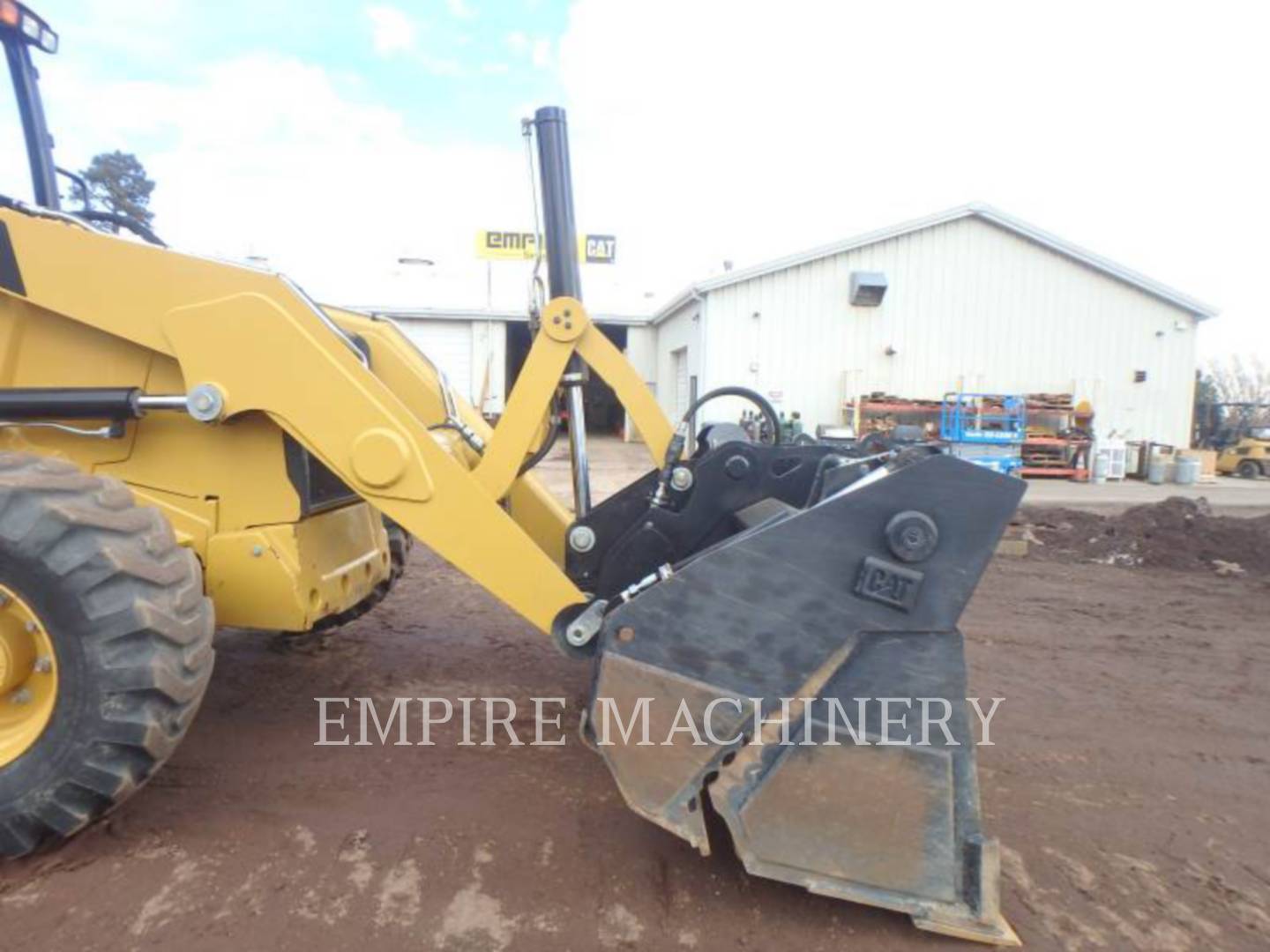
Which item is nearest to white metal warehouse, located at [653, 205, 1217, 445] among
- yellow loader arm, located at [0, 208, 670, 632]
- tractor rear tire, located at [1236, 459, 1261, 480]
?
tractor rear tire, located at [1236, 459, 1261, 480]

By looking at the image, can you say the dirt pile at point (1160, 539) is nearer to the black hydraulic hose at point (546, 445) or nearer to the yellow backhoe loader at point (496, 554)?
the yellow backhoe loader at point (496, 554)

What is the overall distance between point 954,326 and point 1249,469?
9059mm

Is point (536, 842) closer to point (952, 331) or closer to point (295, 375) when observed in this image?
point (295, 375)

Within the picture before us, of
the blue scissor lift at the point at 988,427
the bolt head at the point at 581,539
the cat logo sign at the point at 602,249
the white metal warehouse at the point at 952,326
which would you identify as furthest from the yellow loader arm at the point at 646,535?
the cat logo sign at the point at 602,249

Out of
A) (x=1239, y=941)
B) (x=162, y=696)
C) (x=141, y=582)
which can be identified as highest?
(x=141, y=582)

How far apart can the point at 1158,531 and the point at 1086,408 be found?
9426 millimetres

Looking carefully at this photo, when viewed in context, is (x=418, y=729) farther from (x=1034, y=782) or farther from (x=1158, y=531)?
(x=1158, y=531)

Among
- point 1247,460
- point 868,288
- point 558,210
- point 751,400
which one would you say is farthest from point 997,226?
point 558,210

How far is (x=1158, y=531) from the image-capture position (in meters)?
7.98

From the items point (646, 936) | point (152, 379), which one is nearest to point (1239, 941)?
point (646, 936)

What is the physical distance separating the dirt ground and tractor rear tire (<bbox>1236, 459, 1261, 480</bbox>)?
19060 mm

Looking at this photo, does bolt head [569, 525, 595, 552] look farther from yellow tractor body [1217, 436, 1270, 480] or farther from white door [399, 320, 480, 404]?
yellow tractor body [1217, 436, 1270, 480]

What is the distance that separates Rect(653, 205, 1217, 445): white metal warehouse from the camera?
1678cm

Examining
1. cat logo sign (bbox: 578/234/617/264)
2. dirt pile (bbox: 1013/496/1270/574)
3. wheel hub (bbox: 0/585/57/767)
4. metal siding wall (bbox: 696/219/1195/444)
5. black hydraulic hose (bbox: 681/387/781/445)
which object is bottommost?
dirt pile (bbox: 1013/496/1270/574)
